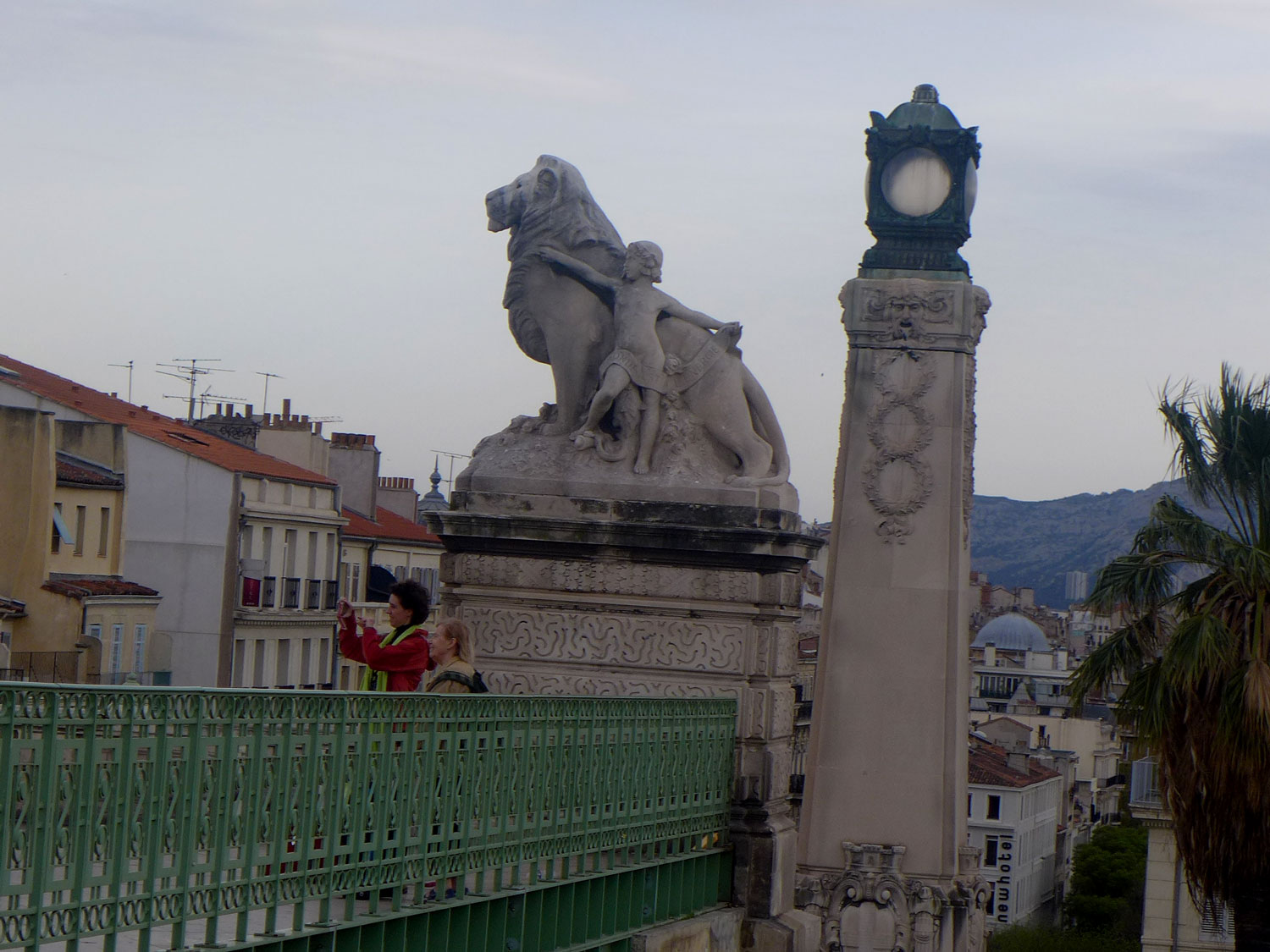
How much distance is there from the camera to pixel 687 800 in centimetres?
864

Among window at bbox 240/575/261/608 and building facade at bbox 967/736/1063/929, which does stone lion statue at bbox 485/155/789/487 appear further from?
building facade at bbox 967/736/1063/929

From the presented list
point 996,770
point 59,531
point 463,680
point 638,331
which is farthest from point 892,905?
point 996,770

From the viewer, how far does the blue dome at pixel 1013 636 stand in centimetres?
13262

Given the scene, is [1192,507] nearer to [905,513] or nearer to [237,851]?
[905,513]

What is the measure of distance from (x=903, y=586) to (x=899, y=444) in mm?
840

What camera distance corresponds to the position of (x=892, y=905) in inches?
480

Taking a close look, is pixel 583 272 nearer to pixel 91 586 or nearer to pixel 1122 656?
pixel 1122 656

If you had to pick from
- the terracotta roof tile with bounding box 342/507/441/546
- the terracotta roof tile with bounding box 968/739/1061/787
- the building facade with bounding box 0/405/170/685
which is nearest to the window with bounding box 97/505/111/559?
the building facade with bounding box 0/405/170/685

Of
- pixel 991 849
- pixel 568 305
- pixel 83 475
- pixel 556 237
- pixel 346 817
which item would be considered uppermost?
pixel 83 475

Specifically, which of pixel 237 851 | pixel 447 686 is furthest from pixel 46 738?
pixel 447 686

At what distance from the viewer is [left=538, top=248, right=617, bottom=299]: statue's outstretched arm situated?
9.70 meters

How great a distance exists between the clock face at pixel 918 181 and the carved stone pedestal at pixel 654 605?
4215 millimetres

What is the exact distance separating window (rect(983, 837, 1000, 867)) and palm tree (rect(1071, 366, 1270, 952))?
221ft

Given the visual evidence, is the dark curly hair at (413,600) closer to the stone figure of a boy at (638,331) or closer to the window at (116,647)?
the stone figure of a boy at (638,331)
